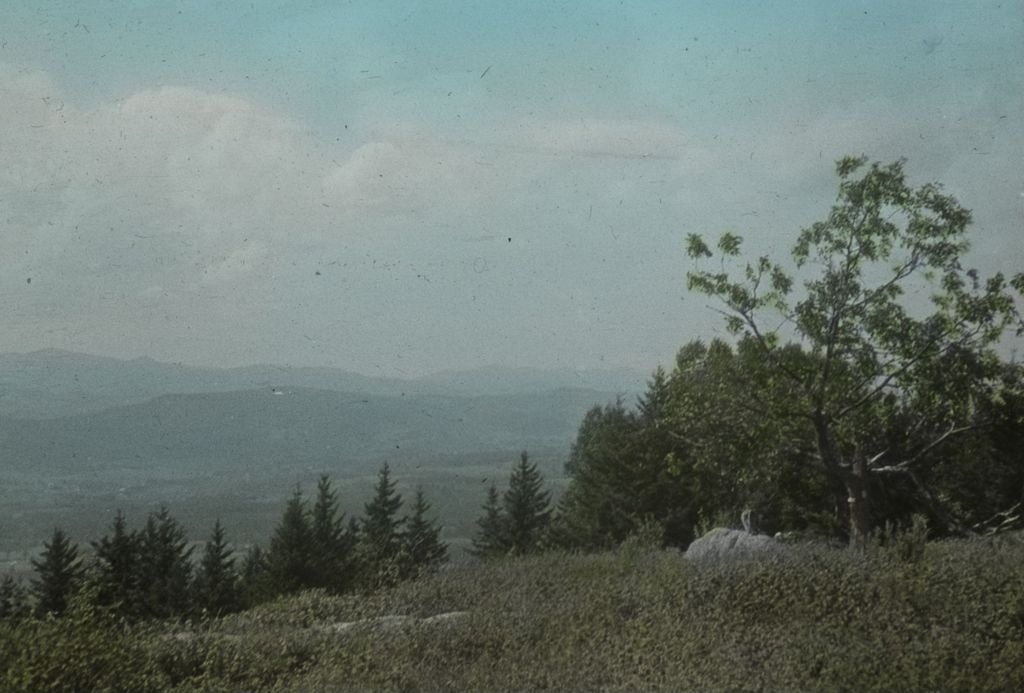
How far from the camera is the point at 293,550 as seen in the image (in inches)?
2158

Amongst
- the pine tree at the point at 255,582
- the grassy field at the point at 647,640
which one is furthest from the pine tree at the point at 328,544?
the grassy field at the point at 647,640

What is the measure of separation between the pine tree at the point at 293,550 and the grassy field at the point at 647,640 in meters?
46.9

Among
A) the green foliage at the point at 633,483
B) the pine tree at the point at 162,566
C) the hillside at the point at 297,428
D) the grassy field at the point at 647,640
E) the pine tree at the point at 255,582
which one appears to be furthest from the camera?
the hillside at the point at 297,428

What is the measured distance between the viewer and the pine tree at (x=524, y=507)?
51.7 metres

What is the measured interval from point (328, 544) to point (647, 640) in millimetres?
57817

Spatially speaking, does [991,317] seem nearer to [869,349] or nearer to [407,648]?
[869,349]

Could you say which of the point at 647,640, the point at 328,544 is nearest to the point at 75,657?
the point at 647,640

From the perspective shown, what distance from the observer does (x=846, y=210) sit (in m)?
13.9

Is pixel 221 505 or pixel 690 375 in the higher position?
pixel 690 375

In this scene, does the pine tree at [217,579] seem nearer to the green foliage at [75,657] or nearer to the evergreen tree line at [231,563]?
the evergreen tree line at [231,563]

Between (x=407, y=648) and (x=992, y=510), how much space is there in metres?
20.6

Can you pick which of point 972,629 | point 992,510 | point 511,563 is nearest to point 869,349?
point 511,563

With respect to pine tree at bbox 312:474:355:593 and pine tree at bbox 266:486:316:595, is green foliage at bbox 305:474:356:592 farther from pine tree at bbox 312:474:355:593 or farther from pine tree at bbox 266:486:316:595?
pine tree at bbox 266:486:316:595

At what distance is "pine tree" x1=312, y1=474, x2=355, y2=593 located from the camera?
179ft
